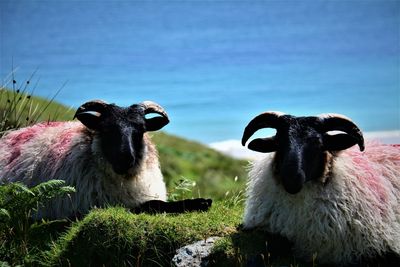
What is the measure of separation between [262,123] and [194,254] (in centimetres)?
195

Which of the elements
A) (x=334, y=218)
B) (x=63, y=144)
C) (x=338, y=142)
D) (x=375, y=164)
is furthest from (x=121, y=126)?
(x=375, y=164)

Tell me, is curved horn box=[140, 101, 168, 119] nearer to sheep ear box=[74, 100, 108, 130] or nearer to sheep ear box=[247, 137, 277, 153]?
sheep ear box=[74, 100, 108, 130]

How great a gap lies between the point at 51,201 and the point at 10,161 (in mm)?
1592

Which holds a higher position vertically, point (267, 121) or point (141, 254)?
point (267, 121)

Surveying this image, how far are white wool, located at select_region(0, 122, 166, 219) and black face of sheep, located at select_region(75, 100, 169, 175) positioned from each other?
21 centimetres

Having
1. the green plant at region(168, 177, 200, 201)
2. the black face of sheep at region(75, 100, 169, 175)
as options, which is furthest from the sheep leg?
the green plant at region(168, 177, 200, 201)

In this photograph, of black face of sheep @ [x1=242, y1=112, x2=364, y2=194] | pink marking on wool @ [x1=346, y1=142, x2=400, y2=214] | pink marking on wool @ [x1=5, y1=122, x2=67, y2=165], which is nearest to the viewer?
black face of sheep @ [x1=242, y1=112, x2=364, y2=194]

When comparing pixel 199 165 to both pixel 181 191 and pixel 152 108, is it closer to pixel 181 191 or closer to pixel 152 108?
pixel 181 191

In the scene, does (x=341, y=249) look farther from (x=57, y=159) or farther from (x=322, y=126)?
(x=57, y=159)

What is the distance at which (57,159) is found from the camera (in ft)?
36.3

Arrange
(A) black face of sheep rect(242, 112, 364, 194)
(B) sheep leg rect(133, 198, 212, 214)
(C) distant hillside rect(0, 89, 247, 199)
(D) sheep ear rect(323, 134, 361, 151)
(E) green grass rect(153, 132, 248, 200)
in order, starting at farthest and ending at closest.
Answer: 1. (E) green grass rect(153, 132, 248, 200)
2. (C) distant hillside rect(0, 89, 247, 199)
3. (B) sheep leg rect(133, 198, 212, 214)
4. (D) sheep ear rect(323, 134, 361, 151)
5. (A) black face of sheep rect(242, 112, 364, 194)

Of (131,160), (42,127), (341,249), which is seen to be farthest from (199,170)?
(341,249)

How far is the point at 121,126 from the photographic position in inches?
407

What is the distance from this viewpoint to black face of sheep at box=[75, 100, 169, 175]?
33.3 ft
